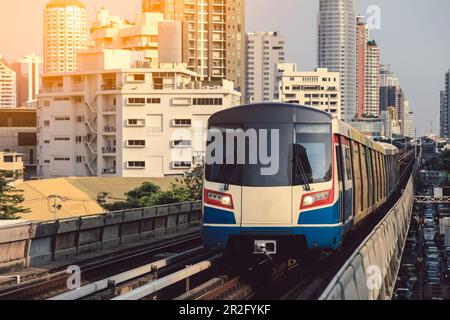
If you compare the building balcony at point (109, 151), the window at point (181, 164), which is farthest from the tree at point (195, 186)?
the building balcony at point (109, 151)

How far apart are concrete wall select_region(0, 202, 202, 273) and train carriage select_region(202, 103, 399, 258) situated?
3768 millimetres

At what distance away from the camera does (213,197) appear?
15641 mm

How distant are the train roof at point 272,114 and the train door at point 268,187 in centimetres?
42

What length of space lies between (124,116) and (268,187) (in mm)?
80948

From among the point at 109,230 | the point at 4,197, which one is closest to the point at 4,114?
the point at 4,197

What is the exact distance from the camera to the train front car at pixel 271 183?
1520 centimetres

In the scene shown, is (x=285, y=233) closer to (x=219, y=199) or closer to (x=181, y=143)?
(x=219, y=199)

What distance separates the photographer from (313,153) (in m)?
15.5

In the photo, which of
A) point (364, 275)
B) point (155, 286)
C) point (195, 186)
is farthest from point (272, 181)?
point (195, 186)

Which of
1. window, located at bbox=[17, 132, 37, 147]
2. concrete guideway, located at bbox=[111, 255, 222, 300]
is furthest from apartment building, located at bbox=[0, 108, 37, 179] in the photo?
concrete guideway, located at bbox=[111, 255, 222, 300]
